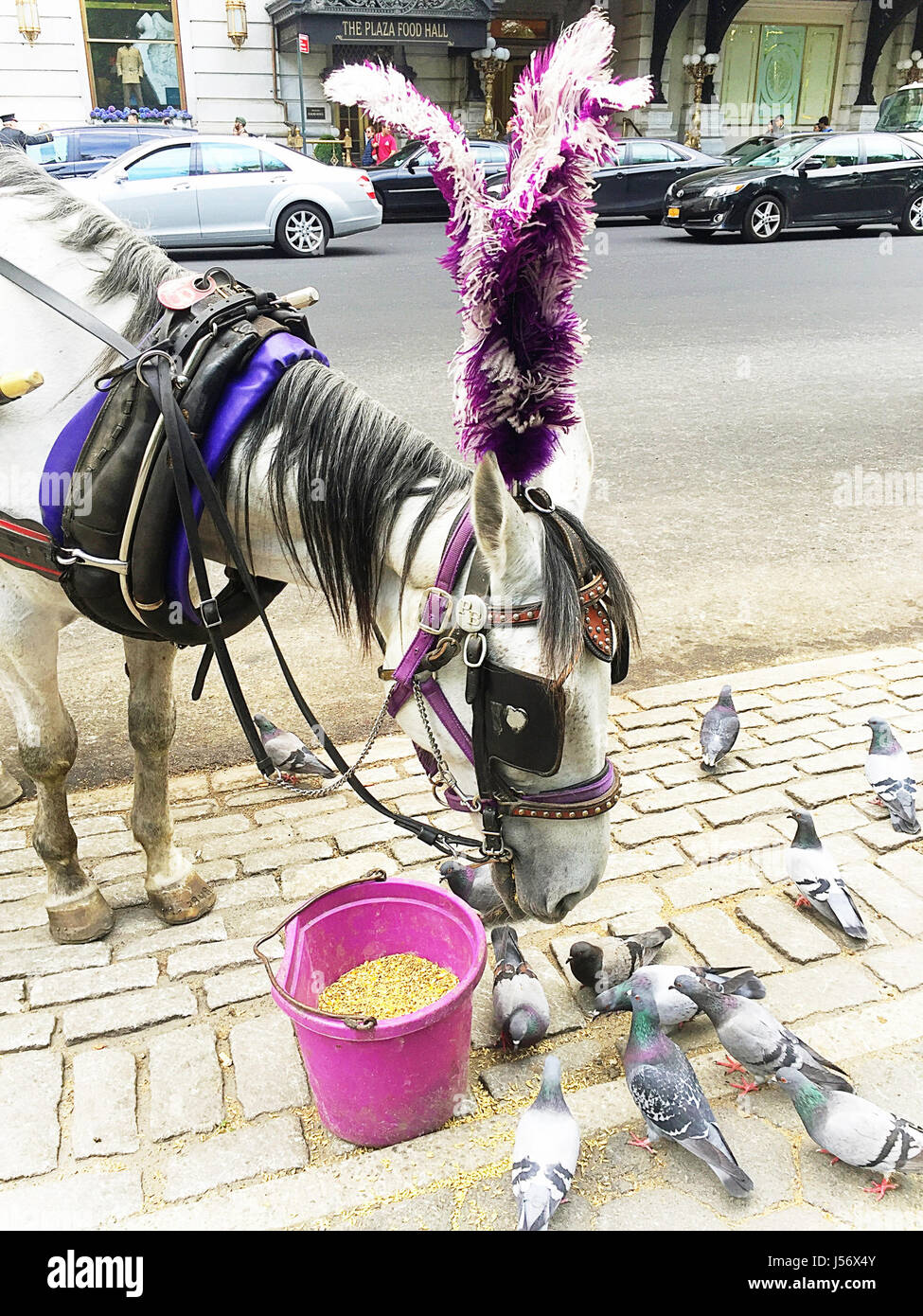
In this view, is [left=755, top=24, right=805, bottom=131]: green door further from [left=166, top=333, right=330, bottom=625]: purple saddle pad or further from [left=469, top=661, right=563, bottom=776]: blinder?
[left=469, top=661, right=563, bottom=776]: blinder

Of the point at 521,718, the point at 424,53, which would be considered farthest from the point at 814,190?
the point at 521,718

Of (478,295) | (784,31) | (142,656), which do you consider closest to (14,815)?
(142,656)

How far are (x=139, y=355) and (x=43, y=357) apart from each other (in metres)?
0.41

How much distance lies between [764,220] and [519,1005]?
17492 millimetres

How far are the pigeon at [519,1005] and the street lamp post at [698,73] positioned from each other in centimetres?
2939

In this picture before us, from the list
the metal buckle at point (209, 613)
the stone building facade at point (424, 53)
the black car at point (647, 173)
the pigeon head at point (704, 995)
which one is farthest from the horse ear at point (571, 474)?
the stone building facade at point (424, 53)

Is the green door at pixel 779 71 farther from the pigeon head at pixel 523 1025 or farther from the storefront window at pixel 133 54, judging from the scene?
the pigeon head at pixel 523 1025

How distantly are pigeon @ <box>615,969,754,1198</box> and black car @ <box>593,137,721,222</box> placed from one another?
65.3ft

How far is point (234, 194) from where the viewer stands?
1409 centimetres

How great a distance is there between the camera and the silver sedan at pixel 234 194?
13763mm

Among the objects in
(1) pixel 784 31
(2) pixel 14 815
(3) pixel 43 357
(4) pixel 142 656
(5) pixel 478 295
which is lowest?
(2) pixel 14 815

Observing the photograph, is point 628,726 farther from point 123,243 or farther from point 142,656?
point 123,243

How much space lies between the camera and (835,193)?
17.2m

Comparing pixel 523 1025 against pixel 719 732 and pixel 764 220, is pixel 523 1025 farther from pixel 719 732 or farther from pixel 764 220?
pixel 764 220
